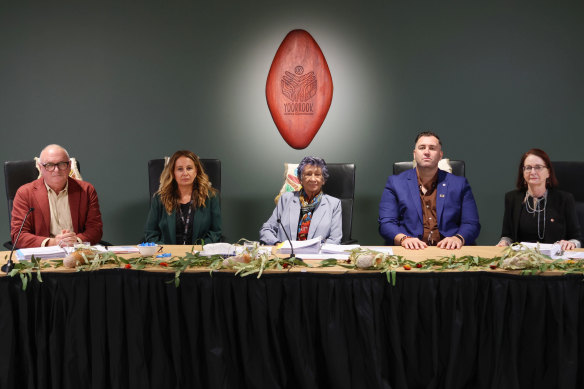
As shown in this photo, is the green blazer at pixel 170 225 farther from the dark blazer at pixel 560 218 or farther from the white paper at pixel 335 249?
the dark blazer at pixel 560 218

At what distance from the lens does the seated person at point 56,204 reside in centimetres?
273

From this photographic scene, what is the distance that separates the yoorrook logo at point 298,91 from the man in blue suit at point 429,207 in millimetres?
1187

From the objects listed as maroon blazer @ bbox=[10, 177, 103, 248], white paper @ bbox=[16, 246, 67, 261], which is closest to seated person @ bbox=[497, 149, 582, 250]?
white paper @ bbox=[16, 246, 67, 261]

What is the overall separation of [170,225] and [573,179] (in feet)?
7.79

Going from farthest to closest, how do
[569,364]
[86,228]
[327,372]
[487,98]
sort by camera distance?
[487,98], [86,228], [327,372], [569,364]

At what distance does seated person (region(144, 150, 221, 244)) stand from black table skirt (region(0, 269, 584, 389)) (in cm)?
107

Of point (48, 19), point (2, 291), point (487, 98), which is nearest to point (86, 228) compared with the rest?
point (2, 291)

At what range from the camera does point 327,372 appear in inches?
72.9

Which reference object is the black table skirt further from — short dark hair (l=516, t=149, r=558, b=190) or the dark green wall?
the dark green wall

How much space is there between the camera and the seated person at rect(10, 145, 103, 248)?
8.97ft

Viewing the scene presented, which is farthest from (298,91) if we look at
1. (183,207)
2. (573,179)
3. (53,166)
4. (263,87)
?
(573,179)

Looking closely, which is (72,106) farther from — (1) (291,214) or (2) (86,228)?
(1) (291,214)

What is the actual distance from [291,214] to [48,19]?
8.31ft

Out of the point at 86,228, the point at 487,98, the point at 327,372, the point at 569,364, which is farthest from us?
the point at 487,98
